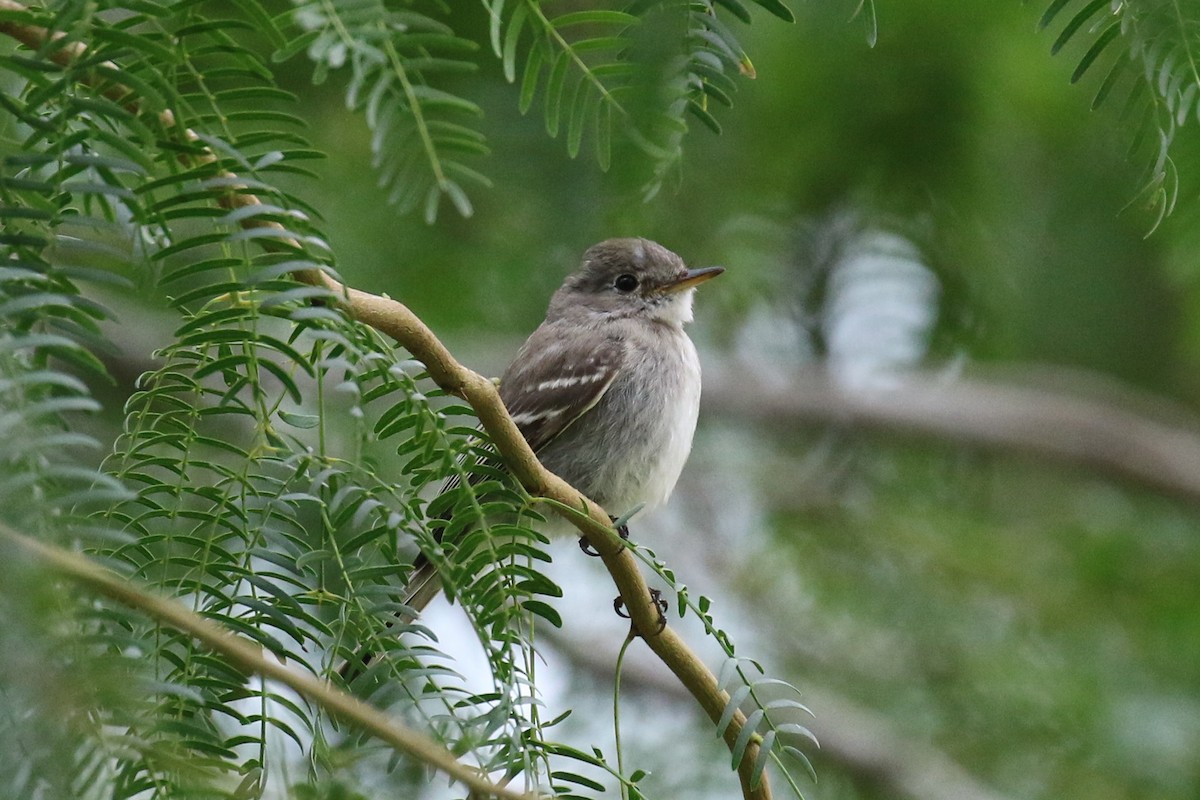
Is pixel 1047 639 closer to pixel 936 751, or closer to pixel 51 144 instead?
pixel 936 751

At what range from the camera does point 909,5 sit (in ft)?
16.0

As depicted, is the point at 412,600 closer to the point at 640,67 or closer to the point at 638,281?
the point at 638,281

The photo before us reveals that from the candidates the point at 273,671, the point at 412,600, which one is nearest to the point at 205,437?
the point at 273,671

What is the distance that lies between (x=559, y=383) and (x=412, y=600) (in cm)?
89

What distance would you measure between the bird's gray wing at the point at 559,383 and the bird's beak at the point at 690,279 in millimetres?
361

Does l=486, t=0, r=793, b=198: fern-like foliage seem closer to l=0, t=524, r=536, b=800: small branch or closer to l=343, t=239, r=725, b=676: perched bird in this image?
l=0, t=524, r=536, b=800: small branch

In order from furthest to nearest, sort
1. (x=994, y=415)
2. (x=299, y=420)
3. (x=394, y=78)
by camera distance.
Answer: (x=994, y=415) → (x=299, y=420) → (x=394, y=78)

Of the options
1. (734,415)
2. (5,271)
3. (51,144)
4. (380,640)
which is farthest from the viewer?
(734,415)

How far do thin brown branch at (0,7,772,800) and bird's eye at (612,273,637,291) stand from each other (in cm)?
248

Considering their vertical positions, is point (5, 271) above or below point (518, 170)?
below

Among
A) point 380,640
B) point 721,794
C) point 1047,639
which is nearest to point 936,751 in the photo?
point 1047,639

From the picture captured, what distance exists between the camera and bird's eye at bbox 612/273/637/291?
198 inches

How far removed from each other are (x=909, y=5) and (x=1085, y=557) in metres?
2.88

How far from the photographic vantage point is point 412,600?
389 cm
